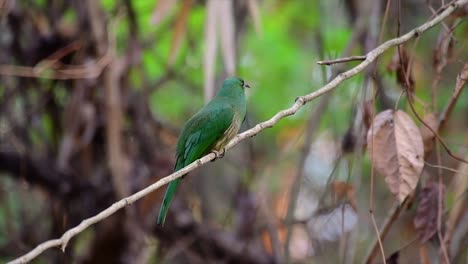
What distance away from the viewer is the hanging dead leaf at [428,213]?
299 centimetres

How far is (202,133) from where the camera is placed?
3.54m

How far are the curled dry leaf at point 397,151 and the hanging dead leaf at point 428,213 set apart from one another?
1.38 ft

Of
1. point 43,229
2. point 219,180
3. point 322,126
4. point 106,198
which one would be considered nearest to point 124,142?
point 106,198

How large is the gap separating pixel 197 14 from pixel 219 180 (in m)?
1.42

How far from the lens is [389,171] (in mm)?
2637

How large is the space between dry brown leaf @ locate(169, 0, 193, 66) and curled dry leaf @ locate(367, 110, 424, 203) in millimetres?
1923

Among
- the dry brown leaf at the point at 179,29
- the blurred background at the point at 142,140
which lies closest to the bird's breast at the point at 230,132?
the blurred background at the point at 142,140

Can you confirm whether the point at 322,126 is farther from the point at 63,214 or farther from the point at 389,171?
the point at 389,171

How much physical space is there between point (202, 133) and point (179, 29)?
1087 mm

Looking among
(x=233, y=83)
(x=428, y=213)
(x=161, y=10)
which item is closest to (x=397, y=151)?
(x=428, y=213)

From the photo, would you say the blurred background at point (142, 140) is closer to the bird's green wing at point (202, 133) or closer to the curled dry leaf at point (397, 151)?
the bird's green wing at point (202, 133)

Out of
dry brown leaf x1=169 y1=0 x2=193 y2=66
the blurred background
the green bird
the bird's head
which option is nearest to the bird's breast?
the green bird

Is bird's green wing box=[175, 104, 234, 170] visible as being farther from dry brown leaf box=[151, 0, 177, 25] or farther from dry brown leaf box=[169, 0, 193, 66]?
dry brown leaf box=[169, 0, 193, 66]

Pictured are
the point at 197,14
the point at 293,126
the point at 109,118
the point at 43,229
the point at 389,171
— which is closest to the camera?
the point at 389,171
